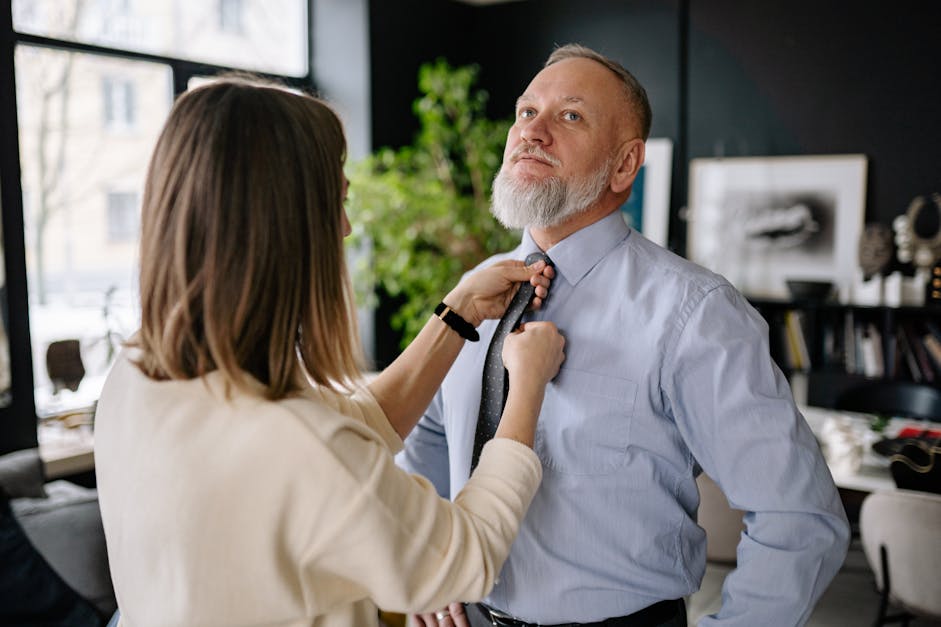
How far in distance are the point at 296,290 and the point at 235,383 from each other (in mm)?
135

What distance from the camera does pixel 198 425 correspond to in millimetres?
985

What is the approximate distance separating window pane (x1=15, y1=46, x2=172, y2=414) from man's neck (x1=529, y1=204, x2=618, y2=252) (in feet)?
8.48

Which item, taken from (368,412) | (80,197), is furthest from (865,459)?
(80,197)

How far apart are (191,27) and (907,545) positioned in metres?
4.09

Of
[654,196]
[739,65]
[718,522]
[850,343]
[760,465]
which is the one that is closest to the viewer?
[760,465]

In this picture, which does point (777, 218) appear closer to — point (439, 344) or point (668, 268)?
point (668, 268)

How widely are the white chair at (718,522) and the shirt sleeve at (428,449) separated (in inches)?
57.2

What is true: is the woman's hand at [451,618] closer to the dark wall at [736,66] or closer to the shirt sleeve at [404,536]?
the shirt sleeve at [404,536]

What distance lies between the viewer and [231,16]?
483 cm

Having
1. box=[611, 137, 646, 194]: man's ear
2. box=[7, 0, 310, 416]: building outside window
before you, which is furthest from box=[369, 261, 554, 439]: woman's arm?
box=[7, 0, 310, 416]: building outside window

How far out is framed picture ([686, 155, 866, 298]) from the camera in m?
4.66

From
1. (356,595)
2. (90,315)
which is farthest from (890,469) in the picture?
(90,315)

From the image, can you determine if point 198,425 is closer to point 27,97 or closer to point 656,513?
point 656,513

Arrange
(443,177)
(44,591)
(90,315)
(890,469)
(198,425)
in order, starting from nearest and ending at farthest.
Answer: (198,425) < (44,591) < (890,469) < (90,315) < (443,177)
